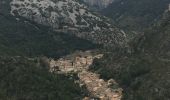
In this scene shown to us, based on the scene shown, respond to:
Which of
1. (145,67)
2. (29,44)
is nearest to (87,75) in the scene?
(145,67)

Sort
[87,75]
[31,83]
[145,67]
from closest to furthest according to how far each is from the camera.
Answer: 1. [31,83]
2. [145,67]
3. [87,75]

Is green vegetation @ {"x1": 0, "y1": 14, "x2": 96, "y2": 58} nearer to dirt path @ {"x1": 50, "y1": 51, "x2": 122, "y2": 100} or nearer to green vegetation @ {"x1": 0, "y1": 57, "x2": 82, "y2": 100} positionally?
dirt path @ {"x1": 50, "y1": 51, "x2": 122, "y2": 100}

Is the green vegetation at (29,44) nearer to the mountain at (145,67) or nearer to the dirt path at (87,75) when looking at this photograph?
the dirt path at (87,75)

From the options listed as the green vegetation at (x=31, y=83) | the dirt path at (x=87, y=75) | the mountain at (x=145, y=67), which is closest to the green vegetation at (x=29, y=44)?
the dirt path at (x=87, y=75)

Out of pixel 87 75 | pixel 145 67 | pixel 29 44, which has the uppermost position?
pixel 29 44

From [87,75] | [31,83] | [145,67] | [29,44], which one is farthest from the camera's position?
[29,44]

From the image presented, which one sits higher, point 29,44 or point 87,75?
point 29,44

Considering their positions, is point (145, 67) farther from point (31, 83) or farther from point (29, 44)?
point (29, 44)

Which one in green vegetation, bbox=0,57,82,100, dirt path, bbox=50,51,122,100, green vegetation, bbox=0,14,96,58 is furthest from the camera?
green vegetation, bbox=0,14,96,58

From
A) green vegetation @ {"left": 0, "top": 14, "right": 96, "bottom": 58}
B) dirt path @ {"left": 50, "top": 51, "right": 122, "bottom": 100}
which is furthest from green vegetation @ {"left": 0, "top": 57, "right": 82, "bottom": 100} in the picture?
green vegetation @ {"left": 0, "top": 14, "right": 96, "bottom": 58}
